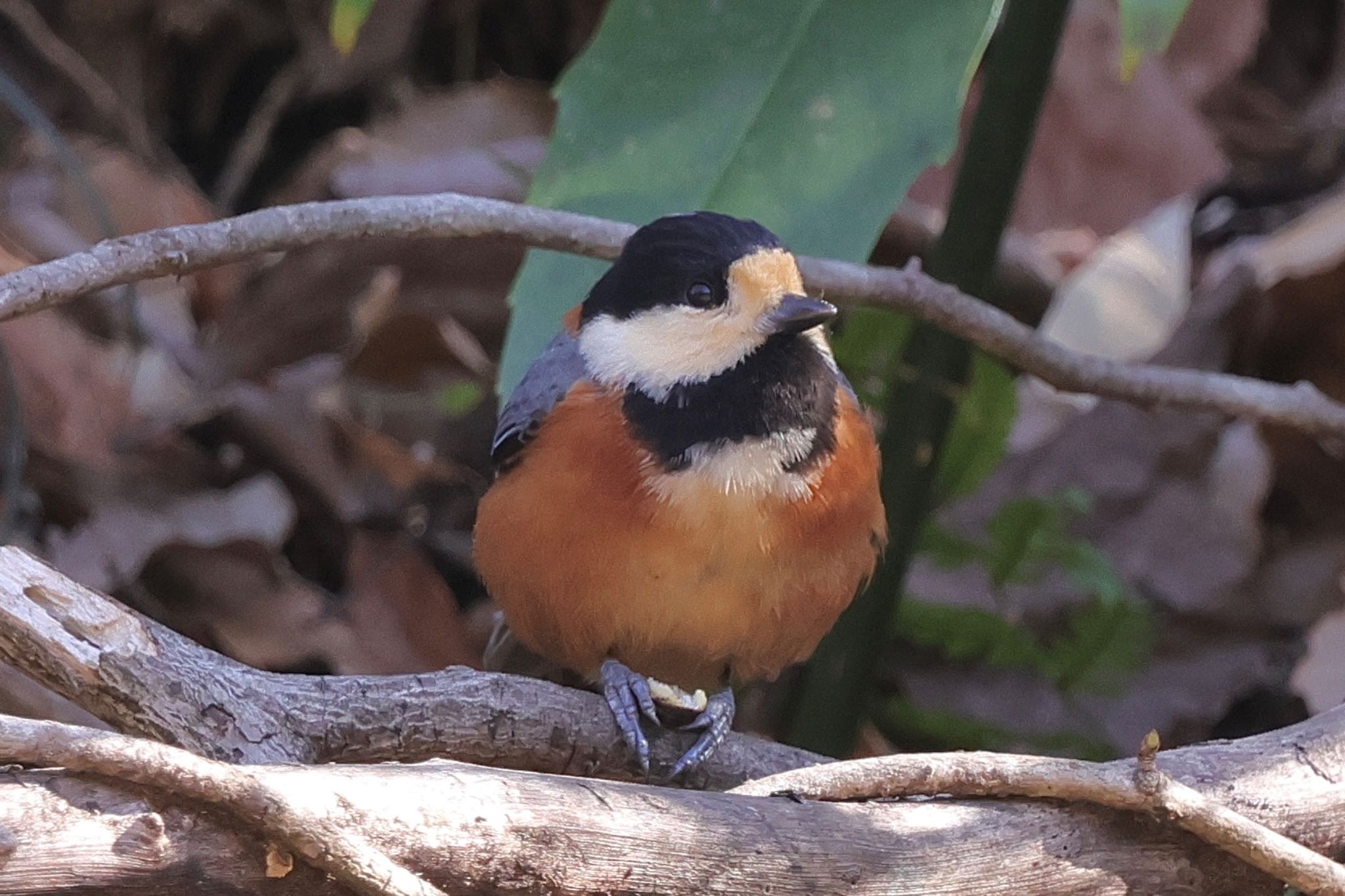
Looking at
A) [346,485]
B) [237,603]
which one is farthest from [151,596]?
[346,485]

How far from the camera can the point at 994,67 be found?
249 centimetres

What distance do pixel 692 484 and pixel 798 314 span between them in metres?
0.25

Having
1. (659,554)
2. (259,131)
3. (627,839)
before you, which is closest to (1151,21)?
(659,554)

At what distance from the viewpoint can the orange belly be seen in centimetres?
191

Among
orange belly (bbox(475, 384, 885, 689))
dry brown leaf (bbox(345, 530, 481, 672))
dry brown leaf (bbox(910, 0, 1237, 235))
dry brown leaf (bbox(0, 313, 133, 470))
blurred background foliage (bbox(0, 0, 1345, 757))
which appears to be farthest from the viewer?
dry brown leaf (bbox(910, 0, 1237, 235))

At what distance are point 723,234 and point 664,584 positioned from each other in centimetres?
46

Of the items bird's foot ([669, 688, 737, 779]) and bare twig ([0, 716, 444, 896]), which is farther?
bird's foot ([669, 688, 737, 779])

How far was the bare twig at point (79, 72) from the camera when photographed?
429 cm

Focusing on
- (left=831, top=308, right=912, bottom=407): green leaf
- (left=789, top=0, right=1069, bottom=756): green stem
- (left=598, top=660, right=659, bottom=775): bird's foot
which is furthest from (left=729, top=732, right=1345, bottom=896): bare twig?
(left=831, top=308, right=912, bottom=407): green leaf

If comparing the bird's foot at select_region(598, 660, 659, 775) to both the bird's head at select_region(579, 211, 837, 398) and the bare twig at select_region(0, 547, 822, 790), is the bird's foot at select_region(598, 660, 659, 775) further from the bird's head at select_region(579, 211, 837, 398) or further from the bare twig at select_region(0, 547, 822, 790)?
the bird's head at select_region(579, 211, 837, 398)

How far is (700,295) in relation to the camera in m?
2.03

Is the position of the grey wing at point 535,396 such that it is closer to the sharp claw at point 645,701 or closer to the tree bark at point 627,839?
the sharp claw at point 645,701

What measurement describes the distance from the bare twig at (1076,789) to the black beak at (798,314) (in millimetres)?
617

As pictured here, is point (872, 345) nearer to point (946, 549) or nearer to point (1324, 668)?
point (946, 549)
